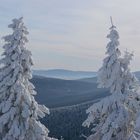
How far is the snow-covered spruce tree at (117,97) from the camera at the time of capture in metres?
24.9

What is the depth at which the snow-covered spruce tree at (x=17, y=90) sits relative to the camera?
2711 centimetres

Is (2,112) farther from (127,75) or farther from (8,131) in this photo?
(127,75)

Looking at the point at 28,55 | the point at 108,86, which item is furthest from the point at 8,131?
the point at 108,86

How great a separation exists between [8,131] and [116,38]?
939 centimetres

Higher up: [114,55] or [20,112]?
[114,55]

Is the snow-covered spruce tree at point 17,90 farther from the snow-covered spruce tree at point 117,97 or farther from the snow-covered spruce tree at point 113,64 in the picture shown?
the snow-covered spruce tree at point 113,64

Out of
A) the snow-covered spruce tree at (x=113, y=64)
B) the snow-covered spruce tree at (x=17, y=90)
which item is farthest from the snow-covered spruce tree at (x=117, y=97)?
the snow-covered spruce tree at (x=17, y=90)

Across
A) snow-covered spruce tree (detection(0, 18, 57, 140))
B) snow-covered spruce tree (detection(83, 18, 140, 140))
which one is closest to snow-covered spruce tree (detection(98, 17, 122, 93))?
snow-covered spruce tree (detection(83, 18, 140, 140))

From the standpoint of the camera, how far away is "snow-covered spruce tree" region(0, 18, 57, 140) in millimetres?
27109

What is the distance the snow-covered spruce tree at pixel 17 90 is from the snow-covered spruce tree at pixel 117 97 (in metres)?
4.55

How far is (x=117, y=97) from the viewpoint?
25.0m

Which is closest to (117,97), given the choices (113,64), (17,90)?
(113,64)

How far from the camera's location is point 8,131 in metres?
27.9

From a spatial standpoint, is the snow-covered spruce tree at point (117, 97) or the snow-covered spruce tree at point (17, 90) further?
the snow-covered spruce tree at point (17, 90)
